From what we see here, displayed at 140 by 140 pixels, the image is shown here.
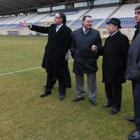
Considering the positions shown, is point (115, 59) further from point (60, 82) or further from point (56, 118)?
point (60, 82)

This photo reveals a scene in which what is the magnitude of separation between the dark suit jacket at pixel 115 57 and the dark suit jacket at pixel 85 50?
0.35 meters

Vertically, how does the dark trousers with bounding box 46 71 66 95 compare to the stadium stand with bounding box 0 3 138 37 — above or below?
below

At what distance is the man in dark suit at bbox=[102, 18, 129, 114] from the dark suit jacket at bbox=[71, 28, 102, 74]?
336 millimetres

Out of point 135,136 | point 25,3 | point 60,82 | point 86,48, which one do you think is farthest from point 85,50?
point 25,3

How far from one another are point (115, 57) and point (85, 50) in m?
0.70

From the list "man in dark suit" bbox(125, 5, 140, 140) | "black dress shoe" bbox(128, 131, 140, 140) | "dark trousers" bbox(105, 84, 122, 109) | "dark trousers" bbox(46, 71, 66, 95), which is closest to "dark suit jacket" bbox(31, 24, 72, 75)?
"dark trousers" bbox(46, 71, 66, 95)

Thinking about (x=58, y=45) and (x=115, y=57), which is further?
(x=58, y=45)

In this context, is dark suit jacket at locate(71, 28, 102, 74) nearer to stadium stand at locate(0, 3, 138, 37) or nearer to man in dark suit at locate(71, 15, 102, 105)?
man in dark suit at locate(71, 15, 102, 105)

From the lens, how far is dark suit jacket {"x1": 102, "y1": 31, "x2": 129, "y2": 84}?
368 cm

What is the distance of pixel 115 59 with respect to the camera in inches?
149

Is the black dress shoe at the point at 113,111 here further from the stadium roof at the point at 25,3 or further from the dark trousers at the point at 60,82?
the stadium roof at the point at 25,3

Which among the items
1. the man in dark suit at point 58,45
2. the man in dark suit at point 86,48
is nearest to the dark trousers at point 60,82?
the man in dark suit at point 58,45

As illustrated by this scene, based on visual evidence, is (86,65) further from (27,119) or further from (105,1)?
(105,1)

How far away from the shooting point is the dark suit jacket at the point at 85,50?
13.9ft
